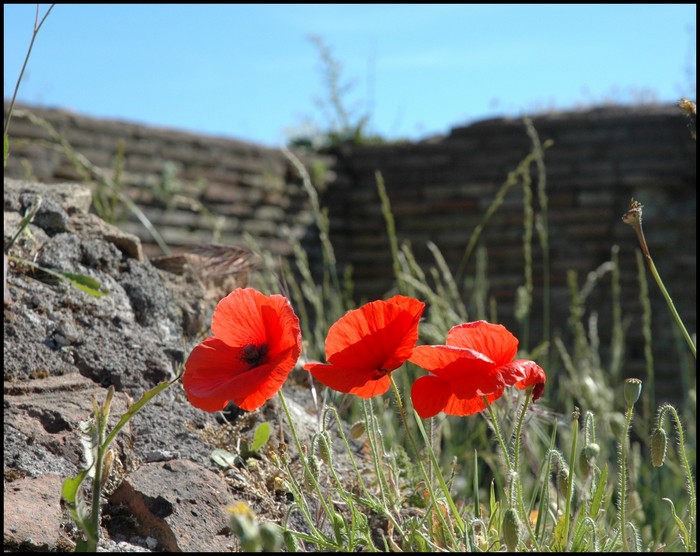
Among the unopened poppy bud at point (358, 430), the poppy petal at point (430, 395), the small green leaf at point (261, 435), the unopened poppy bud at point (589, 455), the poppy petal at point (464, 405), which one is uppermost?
the poppy petal at point (430, 395)

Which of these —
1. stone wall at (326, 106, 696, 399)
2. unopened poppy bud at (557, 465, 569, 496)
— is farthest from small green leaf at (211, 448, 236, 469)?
stone wall at (326, 106, 696, 399)

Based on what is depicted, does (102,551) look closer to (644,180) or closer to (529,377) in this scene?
(529,377)

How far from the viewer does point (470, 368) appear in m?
1.01

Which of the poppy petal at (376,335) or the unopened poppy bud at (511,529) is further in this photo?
the poppy petal at (376,335)

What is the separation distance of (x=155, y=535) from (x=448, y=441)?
5.08ft

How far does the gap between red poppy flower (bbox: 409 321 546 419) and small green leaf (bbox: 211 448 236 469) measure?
449 millimetres

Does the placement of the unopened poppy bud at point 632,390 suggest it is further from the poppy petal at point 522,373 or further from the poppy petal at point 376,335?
the poppy petal at point 376,335

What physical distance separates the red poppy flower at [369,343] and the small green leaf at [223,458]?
1.37ft

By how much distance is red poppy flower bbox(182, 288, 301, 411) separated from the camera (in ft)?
3.33

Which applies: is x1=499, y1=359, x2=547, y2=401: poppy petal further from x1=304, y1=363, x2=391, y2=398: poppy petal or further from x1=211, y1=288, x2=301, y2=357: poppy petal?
x1=211, y1=288, x2=301, y2=357: poppy petal

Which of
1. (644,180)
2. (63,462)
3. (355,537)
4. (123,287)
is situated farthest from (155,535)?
(644,180)

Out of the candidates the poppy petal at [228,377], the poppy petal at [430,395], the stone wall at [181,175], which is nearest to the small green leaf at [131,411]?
the poppy petal at [228,377]

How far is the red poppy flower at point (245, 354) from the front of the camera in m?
1.02

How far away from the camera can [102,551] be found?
1.14 meters
